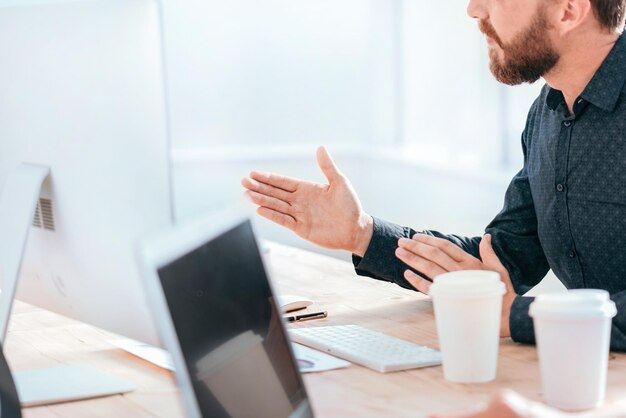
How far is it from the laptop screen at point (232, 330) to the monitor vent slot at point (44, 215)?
505 mm

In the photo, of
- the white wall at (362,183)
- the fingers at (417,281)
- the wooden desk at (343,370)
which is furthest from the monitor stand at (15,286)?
the white wall at (362,183)

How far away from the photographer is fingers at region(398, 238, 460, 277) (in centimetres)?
178

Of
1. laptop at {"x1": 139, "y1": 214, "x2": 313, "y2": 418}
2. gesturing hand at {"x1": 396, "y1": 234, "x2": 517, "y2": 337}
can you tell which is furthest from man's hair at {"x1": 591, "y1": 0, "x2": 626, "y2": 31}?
laptop at {"x1": 139, "y1": 214, "x2": 313, "y2": 418}

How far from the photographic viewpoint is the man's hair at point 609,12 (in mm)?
1990

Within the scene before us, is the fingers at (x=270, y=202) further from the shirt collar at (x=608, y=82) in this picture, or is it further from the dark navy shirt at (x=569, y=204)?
the shirt collar at (x=608, y=82)

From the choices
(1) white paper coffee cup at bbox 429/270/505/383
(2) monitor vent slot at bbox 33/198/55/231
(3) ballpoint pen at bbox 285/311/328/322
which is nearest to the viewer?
(1) white paper coffee cup at bbox 429/270/505/383

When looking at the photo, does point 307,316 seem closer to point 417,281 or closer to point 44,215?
point 417,281

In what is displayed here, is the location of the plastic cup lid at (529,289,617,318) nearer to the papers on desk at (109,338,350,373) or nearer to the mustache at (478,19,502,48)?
the papers on desk at (109,338,350,373)

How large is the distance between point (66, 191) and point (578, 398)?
762mm

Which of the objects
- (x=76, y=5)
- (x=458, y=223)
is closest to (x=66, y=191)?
(x=76, y=5)

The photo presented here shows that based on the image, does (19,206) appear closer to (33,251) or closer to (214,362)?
(33,251)

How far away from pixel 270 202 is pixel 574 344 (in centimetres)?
91

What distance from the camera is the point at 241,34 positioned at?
550 cm

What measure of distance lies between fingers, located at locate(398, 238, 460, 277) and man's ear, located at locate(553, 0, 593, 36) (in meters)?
0.55
